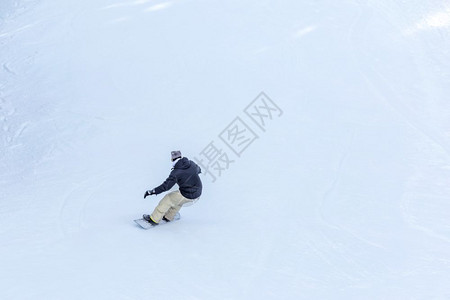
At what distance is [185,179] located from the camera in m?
6.41

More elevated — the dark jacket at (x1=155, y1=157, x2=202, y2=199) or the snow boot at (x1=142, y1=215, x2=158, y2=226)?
the dark jacket at (x1=155, y1=157, x2=202, y2=199)

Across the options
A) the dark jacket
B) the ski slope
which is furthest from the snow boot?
the dark jacket

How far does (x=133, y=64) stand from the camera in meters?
10.2

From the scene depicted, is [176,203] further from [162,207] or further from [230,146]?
[230,146]

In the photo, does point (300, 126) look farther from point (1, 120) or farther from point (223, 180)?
point (1, 120)

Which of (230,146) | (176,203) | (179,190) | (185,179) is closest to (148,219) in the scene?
(176,203)

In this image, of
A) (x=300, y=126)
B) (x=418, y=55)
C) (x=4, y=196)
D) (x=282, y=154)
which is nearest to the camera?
(x=4, y=196)

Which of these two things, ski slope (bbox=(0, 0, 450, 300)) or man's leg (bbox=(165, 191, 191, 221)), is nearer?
ski slope (bbox=(0, 0, 450, 300))

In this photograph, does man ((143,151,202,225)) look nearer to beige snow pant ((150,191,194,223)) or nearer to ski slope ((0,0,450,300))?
beige snow pant ((150,191,194,223))

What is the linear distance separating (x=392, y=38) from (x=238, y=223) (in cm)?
626

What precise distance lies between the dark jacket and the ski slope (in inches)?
20.7

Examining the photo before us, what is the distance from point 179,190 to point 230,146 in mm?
2175

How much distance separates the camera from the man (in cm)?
629

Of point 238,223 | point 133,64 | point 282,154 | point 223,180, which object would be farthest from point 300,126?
point 133,64
